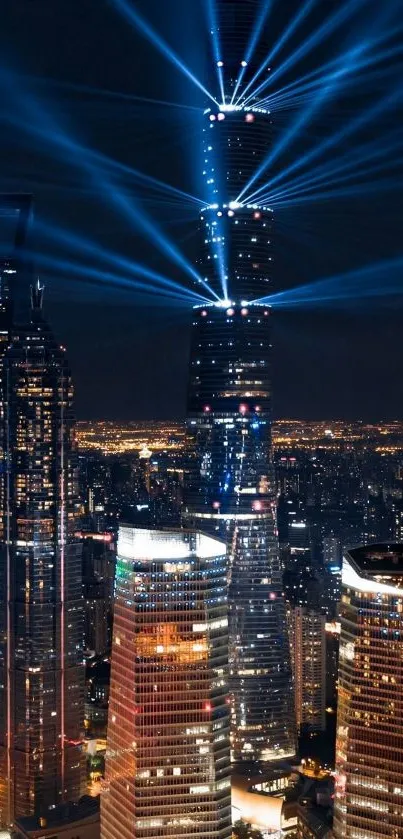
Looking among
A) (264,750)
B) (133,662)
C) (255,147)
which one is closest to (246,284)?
(255,147)

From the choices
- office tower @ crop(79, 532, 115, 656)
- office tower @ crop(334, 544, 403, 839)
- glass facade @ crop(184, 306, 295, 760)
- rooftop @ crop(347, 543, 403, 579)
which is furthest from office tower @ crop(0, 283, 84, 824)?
rooftop @ crop(347, 543, 403, 579)

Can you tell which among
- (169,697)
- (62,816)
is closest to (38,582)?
(62,816)

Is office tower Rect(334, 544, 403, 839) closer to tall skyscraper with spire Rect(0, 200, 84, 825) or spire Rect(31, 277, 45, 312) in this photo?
tall skyscraper with spire Rect(0, 200, 84, 825)

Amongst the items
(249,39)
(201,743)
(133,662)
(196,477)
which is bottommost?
(201,743)

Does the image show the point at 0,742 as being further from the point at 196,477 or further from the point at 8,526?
the point at 196,477

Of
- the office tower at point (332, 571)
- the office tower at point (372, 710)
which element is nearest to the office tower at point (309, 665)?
the office tower at point (332, 571)

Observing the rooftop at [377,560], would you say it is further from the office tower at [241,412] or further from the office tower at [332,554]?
the office tower at [332,554]
